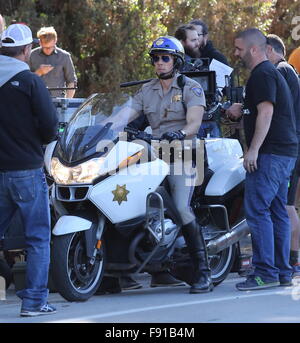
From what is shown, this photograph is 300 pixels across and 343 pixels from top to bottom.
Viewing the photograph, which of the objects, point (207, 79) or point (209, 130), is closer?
point (207, 79)

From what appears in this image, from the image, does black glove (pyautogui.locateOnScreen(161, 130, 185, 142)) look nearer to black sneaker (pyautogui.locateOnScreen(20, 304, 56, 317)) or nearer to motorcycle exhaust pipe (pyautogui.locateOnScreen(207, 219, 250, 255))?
motorcycle exhaust pipe (pyautogui.locateOnScreen(207, 219, 250, 255))

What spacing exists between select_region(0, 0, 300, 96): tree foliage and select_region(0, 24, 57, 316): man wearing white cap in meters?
5.85

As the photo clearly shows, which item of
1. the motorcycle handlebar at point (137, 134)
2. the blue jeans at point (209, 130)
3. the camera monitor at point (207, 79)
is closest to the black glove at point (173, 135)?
the motorcycle handlebar at point (137, 134)

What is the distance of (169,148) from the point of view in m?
8.16

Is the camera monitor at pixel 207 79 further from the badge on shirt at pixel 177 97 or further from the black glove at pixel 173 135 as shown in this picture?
the black glove at pixel 173 135

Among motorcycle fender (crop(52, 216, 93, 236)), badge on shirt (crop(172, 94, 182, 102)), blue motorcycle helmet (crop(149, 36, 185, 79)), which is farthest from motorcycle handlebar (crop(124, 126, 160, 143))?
motorcycle fender (crop(52, 216, 93, 236))

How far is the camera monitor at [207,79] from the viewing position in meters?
9.54

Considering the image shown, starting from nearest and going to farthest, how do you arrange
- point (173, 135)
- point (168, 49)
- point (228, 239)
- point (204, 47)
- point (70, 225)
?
point (70, 225) < point (173, 135) < point (168, 49) < point (228, 239) < point (204, 47)

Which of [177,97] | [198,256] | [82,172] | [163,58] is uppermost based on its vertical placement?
[163,58]

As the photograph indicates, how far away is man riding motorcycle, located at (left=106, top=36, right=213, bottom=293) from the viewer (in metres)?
8.20

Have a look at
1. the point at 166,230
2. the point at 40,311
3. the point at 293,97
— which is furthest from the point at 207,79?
the point at 40,311

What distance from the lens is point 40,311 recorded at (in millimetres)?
7012

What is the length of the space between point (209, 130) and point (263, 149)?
1557 millimetres

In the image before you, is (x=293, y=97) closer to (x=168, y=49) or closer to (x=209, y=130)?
(x=209, y=130)
